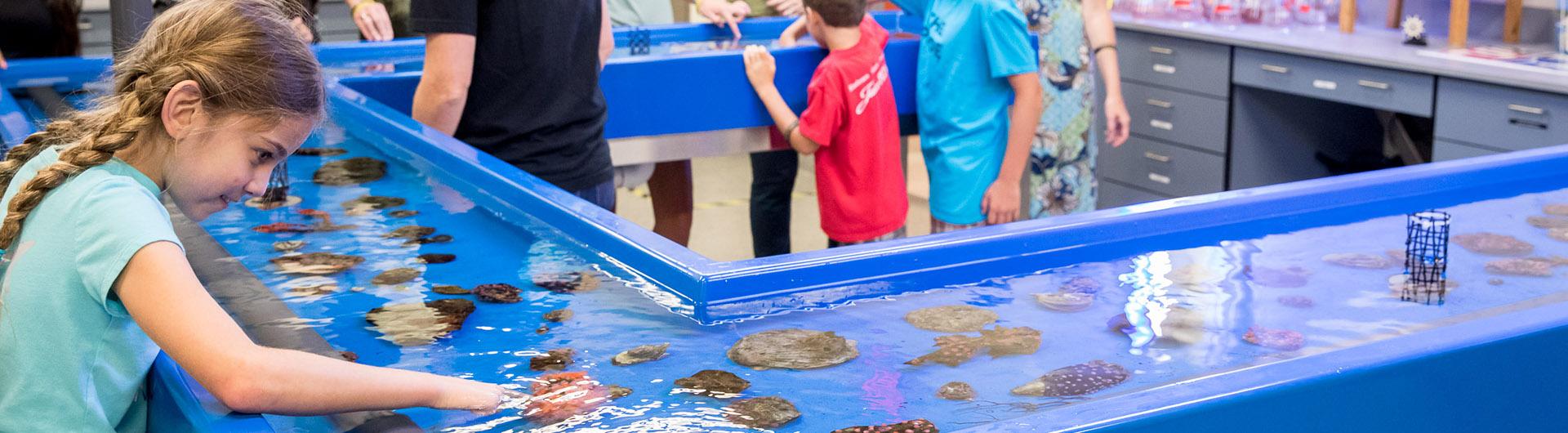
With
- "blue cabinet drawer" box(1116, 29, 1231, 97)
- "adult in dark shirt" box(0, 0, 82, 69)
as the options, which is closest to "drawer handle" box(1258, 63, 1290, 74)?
"blue cabinet drawer" box(1116, 29, 1231, 97)

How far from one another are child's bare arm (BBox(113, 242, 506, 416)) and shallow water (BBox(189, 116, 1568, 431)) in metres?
0.09

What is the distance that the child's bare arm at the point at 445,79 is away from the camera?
2.10 m

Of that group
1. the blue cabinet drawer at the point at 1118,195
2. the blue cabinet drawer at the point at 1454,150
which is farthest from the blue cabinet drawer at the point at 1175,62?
the blue cabinet drawer at the point at 1454,150

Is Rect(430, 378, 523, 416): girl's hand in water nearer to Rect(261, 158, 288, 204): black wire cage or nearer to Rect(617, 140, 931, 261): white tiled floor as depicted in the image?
Rect(261, 158, 288, 204): black wire cage

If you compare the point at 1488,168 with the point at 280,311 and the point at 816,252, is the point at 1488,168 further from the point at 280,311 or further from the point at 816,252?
the point at 280,311

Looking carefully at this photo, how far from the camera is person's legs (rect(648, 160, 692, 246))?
11.7 feet

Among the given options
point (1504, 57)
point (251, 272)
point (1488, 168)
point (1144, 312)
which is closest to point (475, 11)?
point (251, 272)

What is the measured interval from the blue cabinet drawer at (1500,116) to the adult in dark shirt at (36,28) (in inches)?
134

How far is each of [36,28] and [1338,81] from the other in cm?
338

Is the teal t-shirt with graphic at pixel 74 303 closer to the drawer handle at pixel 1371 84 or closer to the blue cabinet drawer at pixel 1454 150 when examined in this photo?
the blue cabinet drawer at pixel 1454 150

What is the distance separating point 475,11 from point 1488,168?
1439 millimetres

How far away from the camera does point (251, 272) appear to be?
1561 millimetres

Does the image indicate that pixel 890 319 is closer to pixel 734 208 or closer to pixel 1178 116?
pixel 1178 116

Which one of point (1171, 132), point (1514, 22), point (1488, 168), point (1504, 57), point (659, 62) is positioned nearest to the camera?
point (1488, 168)
